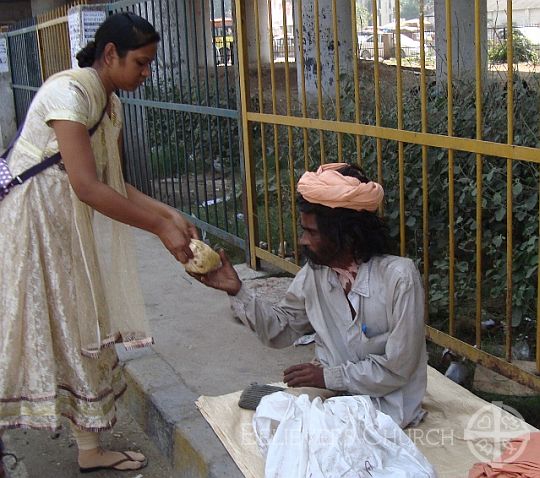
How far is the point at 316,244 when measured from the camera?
2455 mm

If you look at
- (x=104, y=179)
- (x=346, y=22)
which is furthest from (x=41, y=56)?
(x=104, y=179)

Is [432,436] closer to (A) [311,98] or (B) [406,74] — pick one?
(A) [311,98]

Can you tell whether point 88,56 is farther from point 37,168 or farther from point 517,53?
point 517,53

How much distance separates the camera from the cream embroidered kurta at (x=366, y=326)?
239 cm

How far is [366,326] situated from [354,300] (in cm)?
10

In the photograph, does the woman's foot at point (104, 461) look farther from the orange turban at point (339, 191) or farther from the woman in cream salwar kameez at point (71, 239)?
the orange turban at point (339, 191)

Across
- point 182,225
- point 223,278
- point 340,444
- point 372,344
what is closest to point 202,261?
point 223,278

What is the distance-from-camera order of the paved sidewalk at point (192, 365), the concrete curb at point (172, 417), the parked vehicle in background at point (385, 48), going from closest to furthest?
the concrete curb at point (172, 417), the paved sidewalk at point (192, 365), the parked vehicle in background at point (385, 48)

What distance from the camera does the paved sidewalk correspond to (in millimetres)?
2900

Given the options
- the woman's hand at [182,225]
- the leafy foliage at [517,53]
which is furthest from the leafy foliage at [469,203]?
the woman's hand at [182,225]

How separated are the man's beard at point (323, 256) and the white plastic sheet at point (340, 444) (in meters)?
0.44

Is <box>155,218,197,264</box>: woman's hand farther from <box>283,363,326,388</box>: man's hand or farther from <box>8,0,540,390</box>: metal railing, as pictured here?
<box>8,0,540,390</box>: metal railing

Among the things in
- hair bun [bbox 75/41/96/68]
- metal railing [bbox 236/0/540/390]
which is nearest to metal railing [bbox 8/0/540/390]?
metal railing [bbox 236/0/540/390]

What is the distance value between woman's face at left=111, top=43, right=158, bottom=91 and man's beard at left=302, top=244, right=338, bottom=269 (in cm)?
83
